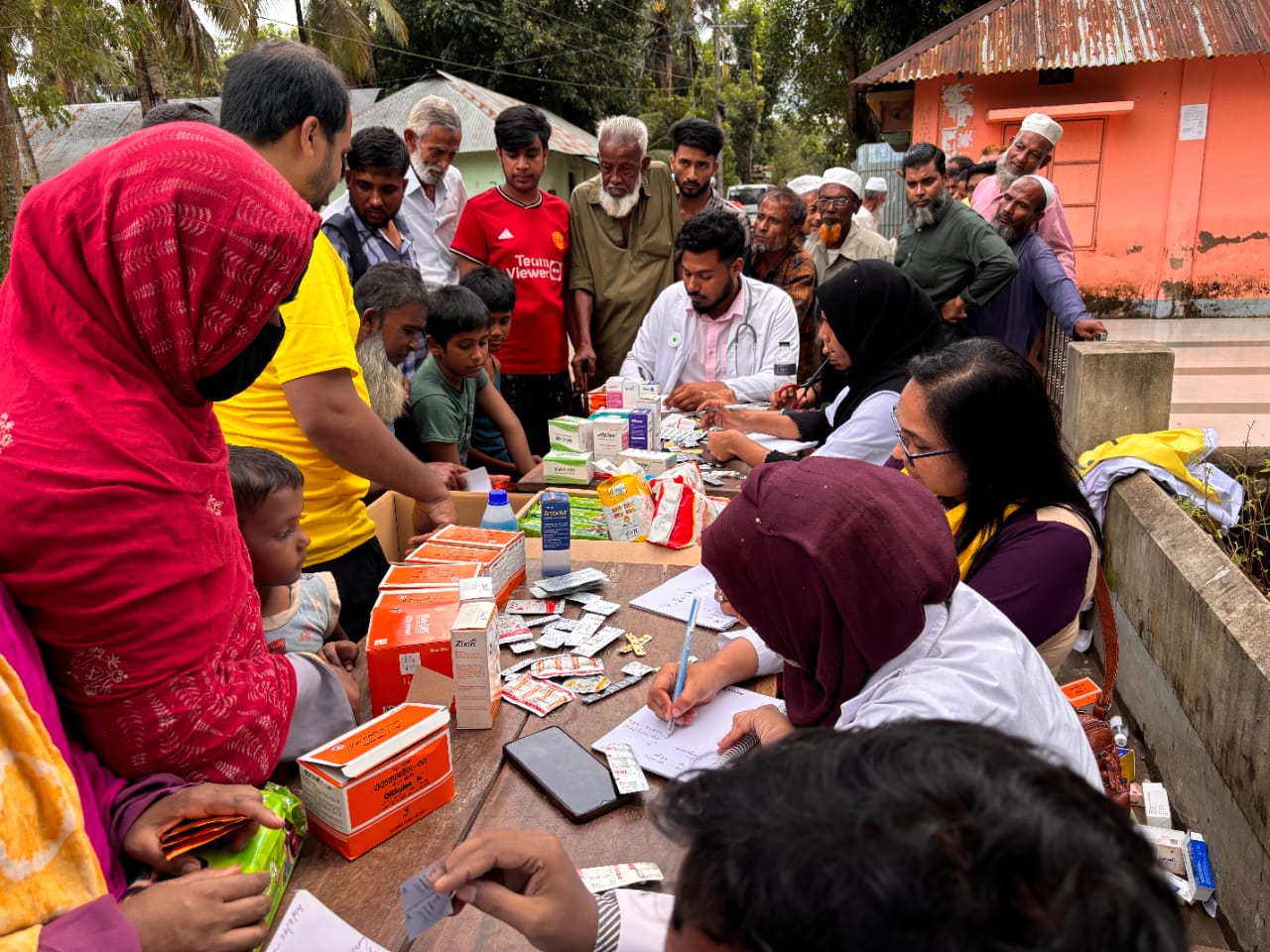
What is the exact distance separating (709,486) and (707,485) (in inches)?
0.7

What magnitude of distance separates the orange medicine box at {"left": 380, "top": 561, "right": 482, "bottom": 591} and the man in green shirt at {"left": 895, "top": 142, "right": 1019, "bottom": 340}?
4171 mm

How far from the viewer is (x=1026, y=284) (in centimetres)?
549

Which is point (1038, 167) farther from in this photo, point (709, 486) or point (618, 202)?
point (709, 486)

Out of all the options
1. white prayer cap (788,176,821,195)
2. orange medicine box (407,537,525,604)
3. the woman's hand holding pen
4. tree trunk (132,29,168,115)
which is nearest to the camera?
the woman's hand holding pen

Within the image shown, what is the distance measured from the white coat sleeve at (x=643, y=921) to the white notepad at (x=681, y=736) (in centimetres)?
33

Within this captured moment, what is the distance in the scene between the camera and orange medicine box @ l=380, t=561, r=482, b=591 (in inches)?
79.0

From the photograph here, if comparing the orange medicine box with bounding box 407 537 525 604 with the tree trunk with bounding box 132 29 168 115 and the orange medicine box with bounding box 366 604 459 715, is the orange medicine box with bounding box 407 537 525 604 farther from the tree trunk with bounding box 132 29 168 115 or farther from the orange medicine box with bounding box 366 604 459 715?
the tree trunk with bounding box 132 29 168 115

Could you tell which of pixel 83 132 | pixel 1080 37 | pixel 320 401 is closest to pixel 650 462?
pixel 320 401

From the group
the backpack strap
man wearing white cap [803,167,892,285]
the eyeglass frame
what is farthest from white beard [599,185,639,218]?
the eyeglass frame

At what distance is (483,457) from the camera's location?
410 centimetres

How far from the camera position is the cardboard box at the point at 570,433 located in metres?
3.43

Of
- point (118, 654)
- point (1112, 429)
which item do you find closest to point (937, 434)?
point (118, 654)

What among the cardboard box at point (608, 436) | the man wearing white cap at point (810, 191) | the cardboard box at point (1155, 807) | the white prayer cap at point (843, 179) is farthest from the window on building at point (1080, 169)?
the cardboard box at point (1155, 807)

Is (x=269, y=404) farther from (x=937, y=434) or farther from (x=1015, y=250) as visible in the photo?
(x=1015, y=250)
